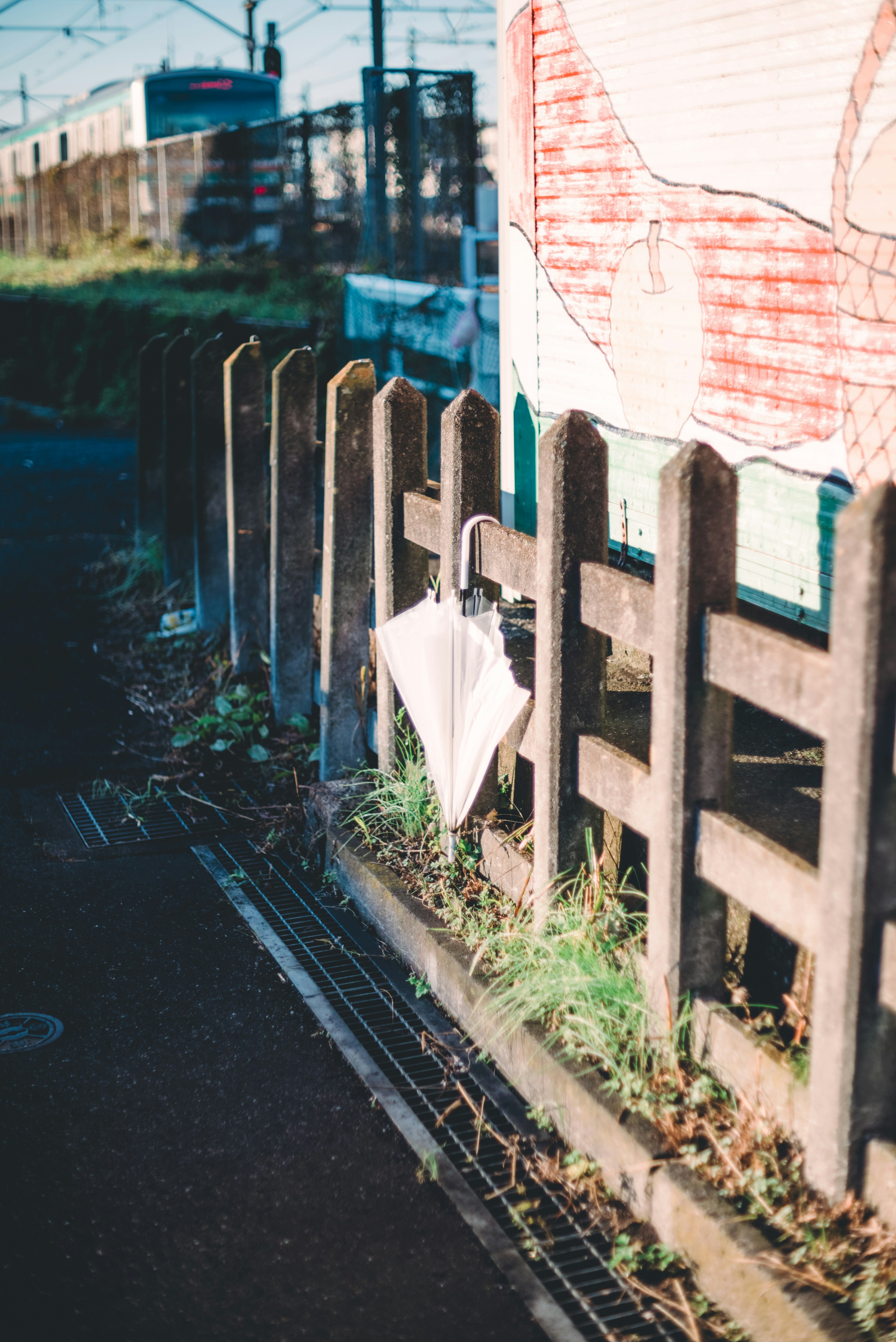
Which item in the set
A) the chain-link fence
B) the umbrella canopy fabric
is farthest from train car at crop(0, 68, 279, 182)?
the umbrella canopy fabric

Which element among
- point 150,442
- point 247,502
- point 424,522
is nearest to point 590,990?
point 424,522

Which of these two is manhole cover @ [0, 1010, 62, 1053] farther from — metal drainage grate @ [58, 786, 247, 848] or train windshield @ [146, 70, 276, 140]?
train windshield @ [146, 70, 276, 140]

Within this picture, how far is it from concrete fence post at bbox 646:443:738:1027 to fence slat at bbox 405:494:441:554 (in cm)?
148

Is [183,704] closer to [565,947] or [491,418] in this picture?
[491,418]

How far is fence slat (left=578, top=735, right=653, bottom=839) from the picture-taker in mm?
2953

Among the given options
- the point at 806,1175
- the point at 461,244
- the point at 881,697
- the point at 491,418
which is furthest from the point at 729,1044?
the point at 461,244

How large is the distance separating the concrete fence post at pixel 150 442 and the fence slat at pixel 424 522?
390 centimetres

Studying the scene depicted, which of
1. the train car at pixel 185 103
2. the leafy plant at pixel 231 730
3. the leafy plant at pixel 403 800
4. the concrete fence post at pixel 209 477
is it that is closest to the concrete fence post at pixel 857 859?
the leafy plant at pixel 403 800

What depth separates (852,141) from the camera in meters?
3.38

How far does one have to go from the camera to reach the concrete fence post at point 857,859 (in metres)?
2.11

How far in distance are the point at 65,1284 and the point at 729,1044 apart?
5.06ft

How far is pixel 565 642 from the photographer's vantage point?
3.16m

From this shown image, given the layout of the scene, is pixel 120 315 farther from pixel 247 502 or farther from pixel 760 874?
pixel 760 874

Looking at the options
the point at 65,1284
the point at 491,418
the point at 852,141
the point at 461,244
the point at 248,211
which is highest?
the point at 248,211
